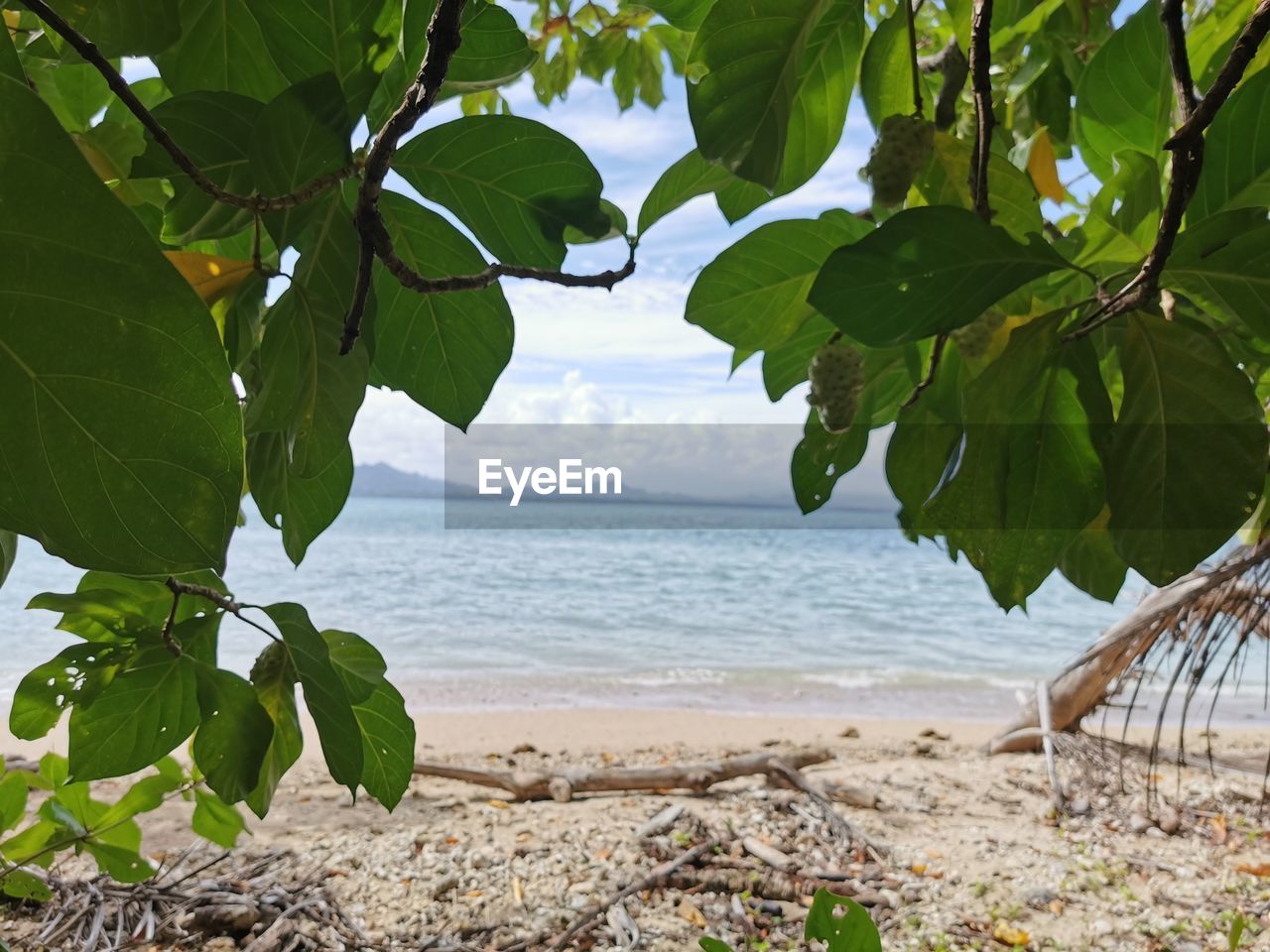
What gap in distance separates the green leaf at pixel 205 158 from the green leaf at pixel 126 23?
0.03 meters

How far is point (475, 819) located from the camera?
2.79 m

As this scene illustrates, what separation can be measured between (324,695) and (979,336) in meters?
0.45

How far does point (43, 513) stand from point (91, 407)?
3 cm

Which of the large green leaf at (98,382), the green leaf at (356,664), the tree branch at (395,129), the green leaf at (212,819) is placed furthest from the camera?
the green leaf at (212,819)

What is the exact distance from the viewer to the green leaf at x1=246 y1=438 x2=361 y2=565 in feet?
1.68

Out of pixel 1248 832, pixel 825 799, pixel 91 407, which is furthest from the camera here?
pixel 825 799

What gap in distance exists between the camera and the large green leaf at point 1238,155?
0.42 m

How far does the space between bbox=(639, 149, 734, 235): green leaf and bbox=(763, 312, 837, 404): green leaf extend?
0.40 feet

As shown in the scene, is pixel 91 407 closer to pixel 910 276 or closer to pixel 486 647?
pixel 910 276

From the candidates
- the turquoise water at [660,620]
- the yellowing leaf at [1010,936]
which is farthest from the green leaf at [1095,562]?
the turquoise water at [660,620]

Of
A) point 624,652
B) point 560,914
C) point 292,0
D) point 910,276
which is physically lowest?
point 624,652

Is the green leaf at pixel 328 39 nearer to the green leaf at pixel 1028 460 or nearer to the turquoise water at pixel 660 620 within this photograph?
the green leaf at pixel 1028 460

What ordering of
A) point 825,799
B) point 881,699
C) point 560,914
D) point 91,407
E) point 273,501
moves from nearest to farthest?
point 91,407, point 273,501, point 560,914, point 825,799, point 881,699

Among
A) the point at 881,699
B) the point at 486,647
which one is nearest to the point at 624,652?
the point at 486,647
